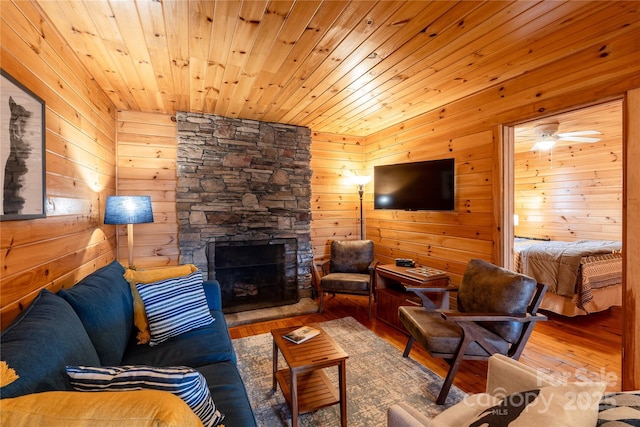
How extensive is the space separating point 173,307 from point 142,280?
31 centimetres

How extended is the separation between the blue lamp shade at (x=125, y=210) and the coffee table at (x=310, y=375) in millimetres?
1691

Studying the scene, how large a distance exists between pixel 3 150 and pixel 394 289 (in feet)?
11.1

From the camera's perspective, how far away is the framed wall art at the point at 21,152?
1.30 m

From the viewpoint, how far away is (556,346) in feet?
8.88

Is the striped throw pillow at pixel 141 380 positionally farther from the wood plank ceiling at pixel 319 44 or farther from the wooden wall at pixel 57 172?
the wood plank ceiling at pixel 319 44

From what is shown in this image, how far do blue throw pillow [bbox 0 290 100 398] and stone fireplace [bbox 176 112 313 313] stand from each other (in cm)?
232

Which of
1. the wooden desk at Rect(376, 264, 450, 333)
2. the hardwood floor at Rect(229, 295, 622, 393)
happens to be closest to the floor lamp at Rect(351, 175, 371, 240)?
the wooden desk at Rect(376, 264, 450, 333)

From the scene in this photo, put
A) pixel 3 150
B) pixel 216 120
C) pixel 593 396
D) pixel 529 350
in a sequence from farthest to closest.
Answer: pixel 216 120, pixel 529 350, pixel 3 150, pixel 593 396

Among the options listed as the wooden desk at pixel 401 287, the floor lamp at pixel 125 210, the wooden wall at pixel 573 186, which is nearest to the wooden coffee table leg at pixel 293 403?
the wooden desk at pixel 401 287

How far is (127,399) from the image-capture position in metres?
0.64

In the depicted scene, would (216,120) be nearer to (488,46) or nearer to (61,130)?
(61,130)

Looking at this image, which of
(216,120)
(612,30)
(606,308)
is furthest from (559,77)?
(216,120)

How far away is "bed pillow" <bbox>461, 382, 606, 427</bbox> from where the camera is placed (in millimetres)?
726

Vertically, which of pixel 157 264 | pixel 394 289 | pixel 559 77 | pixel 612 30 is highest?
pixel 612 30
